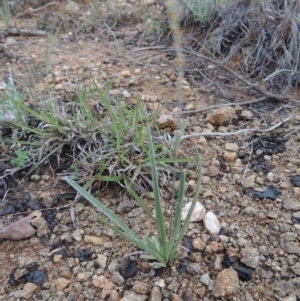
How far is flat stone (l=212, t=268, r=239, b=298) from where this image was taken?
0.93 m

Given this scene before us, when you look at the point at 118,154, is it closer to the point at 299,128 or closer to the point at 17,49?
the point at 299,128

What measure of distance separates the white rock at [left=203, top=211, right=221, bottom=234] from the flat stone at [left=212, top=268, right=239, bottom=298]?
14 cm

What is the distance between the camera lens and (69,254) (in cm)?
105

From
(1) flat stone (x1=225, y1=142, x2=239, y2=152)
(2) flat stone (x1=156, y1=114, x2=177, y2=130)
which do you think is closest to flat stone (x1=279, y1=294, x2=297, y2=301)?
(1) flat stone (x1=225, y1=142, x2=239, y2=152)

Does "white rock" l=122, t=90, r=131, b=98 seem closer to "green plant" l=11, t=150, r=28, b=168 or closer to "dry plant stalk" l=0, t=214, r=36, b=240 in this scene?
"green plant" l=11, t=150, r=28, b=168

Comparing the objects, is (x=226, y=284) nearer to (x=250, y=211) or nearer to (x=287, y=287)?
(x=287, y=287)

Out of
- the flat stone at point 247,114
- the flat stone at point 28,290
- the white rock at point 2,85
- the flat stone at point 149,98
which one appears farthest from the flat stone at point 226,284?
the white rock at point 2,85

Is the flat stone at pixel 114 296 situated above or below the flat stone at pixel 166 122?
below

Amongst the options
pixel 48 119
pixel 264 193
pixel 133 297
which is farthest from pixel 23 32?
pixel 133 297

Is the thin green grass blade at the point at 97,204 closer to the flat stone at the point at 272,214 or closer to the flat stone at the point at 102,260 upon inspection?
the flat stone at the point at 102,260

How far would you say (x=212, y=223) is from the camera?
1.11 metres

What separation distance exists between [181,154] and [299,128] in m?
0.50

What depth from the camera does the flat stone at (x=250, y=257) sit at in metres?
1.00

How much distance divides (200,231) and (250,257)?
0.51 feet
